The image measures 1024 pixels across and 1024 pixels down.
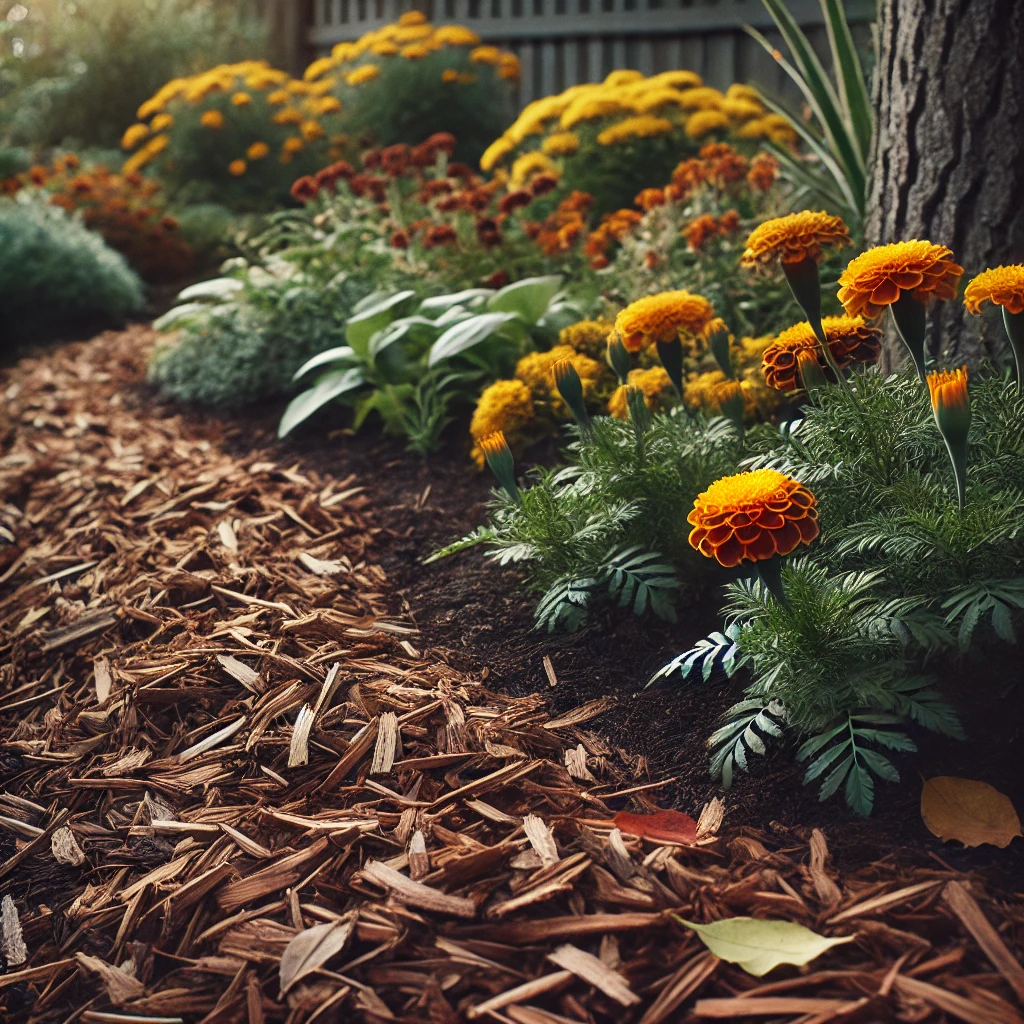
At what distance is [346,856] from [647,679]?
0.77 metres

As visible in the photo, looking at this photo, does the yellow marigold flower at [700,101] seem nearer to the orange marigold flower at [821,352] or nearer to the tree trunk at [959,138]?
the tree trunk at [959,138]

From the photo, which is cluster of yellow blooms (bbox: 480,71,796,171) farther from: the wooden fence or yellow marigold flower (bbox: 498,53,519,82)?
the wooden fence

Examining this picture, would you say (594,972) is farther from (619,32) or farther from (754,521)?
(619,32)

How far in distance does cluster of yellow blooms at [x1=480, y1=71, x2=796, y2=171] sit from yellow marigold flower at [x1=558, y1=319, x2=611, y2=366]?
5.12ft

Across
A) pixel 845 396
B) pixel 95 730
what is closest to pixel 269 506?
pixel 95 730

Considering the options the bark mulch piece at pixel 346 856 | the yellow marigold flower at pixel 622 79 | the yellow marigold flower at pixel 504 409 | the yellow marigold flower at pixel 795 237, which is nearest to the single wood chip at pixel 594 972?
the bark mulch piece at pixel 346 856

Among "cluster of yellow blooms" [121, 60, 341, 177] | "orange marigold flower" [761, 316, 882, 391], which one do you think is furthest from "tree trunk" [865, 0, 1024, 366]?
"cluster of yellow blooms" [121, 60, 341, 177]

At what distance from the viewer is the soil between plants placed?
168cm

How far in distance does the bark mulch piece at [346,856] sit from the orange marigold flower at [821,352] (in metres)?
0.79

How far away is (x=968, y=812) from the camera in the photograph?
5.34 feet

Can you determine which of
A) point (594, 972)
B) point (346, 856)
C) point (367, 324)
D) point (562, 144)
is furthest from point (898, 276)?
point (562, 144)

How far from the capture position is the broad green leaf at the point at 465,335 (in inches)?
125

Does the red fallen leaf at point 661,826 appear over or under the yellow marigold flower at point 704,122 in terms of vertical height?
under

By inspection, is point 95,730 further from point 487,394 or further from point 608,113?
point 608,113
